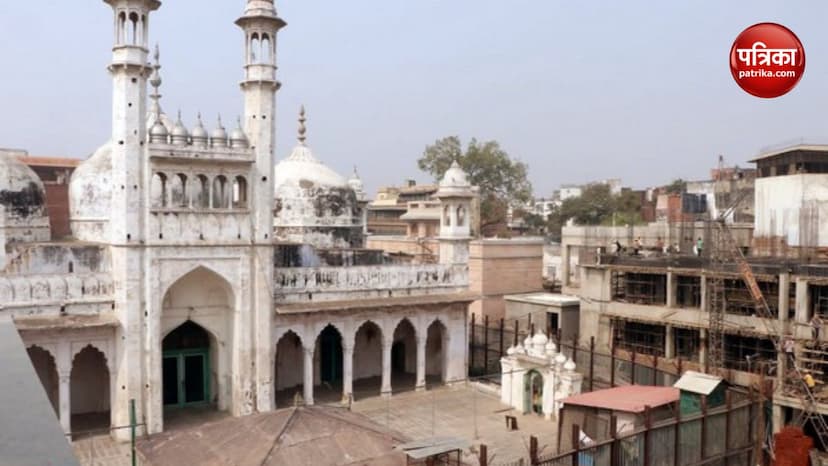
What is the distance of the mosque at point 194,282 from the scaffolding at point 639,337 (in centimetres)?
528

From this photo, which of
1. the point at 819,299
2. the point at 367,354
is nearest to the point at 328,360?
the point at 367,354

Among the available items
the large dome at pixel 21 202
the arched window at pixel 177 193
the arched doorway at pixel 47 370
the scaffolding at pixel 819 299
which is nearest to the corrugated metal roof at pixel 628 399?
the scaffolding at pixel 819 299

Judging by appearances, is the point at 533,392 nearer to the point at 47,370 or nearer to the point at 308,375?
the point at 308,375

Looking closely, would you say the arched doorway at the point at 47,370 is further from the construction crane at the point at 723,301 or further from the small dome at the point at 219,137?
the construction crane at the point at 723,301

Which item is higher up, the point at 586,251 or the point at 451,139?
the point at 451,139

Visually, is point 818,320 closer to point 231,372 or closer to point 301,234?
point 231,372

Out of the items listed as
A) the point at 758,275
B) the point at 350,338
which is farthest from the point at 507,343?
the point at 758,275

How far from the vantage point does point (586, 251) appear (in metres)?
31.5

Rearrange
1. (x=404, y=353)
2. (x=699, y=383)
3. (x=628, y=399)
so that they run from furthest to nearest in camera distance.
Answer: (x=404, y=353) → (x=699, y=383) → (x=628, y=399)

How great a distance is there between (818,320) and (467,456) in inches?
375

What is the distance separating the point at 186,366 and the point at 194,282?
2660 millimetres

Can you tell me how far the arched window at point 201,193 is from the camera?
19.3m

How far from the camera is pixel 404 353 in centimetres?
2566

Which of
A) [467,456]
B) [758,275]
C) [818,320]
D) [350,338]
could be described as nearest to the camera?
[467,456]
